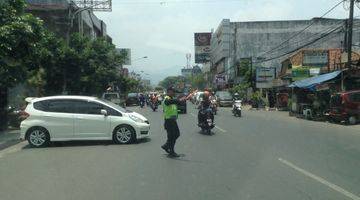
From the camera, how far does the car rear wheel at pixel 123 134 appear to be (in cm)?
1756

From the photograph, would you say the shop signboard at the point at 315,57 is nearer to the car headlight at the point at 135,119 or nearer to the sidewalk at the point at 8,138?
the sidewalk at the point at 8,138

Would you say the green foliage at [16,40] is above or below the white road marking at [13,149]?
above

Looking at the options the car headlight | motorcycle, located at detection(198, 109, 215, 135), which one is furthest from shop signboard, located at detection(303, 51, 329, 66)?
the car headlight

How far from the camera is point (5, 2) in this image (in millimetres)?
23156

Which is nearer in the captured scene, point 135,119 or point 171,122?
point 171,122

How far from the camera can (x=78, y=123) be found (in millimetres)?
17469

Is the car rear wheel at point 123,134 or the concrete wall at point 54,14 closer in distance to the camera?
the car rear wheel at point 123,134

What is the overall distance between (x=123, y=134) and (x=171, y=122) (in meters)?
3.38

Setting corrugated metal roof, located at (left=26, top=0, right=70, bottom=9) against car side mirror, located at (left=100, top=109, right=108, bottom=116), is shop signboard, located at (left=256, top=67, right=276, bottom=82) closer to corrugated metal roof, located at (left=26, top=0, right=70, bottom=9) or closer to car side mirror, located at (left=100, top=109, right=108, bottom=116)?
corrugated metal roof, located at (left=26, top=0, right=70, bottom=9)

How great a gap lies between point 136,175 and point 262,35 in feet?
261

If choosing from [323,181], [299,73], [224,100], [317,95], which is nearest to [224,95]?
[224,100]

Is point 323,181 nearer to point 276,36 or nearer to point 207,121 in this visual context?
point 207,121

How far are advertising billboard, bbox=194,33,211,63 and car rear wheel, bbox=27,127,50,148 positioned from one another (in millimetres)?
119765

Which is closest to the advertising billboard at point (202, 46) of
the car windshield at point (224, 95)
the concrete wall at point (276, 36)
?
the concrete wall at point (276, 36)
